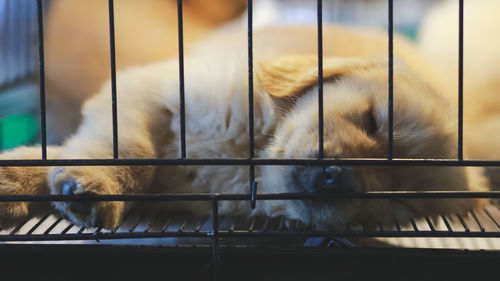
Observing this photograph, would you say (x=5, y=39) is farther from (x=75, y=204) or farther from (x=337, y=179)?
(x=337, y=179)

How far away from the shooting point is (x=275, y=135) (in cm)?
128

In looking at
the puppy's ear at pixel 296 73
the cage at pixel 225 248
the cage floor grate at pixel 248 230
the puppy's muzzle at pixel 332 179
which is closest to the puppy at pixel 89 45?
the puppy's ear at pixel 296 73

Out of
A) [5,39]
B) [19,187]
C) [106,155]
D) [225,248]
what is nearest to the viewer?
[225,248]

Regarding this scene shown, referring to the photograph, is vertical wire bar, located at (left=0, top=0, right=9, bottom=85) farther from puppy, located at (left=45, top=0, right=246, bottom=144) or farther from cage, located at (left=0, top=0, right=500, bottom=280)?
cage, located at (left=0, top=0, right=500, bottom=280)

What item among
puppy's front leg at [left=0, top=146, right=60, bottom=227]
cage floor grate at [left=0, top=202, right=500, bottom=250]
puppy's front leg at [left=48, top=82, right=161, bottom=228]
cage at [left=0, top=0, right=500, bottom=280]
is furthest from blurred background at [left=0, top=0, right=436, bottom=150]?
cage at [left=0, top=0, right=500, bottom=280]

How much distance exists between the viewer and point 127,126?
130 cm

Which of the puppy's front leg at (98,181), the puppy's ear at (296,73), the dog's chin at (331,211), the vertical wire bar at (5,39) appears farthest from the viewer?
the vertical wire bar at (5,39)

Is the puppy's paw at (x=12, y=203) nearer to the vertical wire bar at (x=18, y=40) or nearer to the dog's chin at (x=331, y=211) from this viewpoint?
the dog's chin at (x=331, y=211)

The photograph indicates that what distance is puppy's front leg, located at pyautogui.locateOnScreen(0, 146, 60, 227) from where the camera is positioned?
105cm

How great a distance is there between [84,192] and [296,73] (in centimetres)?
61

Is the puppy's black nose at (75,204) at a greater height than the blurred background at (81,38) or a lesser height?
lesser

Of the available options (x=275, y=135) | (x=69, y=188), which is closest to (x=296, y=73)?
(x=275, y=135)

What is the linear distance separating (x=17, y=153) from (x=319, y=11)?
821 mm

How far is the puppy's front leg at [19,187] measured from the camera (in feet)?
3.44
